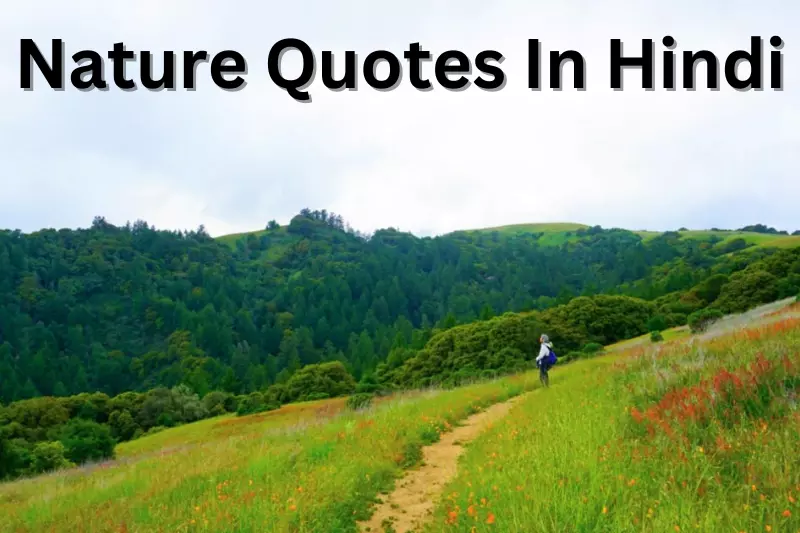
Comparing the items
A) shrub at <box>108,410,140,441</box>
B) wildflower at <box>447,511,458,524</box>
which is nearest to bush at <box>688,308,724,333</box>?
wildflower at <box>447,511,458,524</box>

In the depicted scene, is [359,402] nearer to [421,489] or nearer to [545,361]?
[545,361]

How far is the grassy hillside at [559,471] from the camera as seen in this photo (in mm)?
5645

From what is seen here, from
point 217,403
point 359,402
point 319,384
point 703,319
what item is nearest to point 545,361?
point 359,402

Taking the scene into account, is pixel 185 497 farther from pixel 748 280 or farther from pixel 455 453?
pixel 748 280

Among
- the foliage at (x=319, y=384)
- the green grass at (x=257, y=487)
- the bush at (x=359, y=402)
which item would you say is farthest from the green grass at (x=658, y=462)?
the foliage at (x=319, y=384)

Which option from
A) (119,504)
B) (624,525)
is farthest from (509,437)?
(119,504)

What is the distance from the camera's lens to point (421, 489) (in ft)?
30.1

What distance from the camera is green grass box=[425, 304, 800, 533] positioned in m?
5.42

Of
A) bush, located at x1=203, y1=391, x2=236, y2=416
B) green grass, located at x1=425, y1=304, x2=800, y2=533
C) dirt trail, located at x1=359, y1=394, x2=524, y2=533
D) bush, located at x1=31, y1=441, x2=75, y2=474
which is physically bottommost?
bush, located at x1=203, y1=391, x2=236, y2=416

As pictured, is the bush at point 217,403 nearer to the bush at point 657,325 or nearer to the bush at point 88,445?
the bush at point 88,445

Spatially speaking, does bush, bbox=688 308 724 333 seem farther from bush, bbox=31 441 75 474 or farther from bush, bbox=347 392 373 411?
bush, bbox=31 441 75 474

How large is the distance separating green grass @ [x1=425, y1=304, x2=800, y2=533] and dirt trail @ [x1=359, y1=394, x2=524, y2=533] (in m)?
0.43

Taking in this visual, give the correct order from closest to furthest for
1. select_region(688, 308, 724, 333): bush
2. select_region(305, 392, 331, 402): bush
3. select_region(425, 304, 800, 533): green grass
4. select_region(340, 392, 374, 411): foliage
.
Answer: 1. select_region(425, 304, 800, 533): green grass
2. select_region(340, 392, 374, 411): foliage
3. select_region(688, 308, 724, 333): bush
4. select_region(305, 392, 331, 402): bush

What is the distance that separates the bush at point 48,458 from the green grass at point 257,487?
33584 mm
